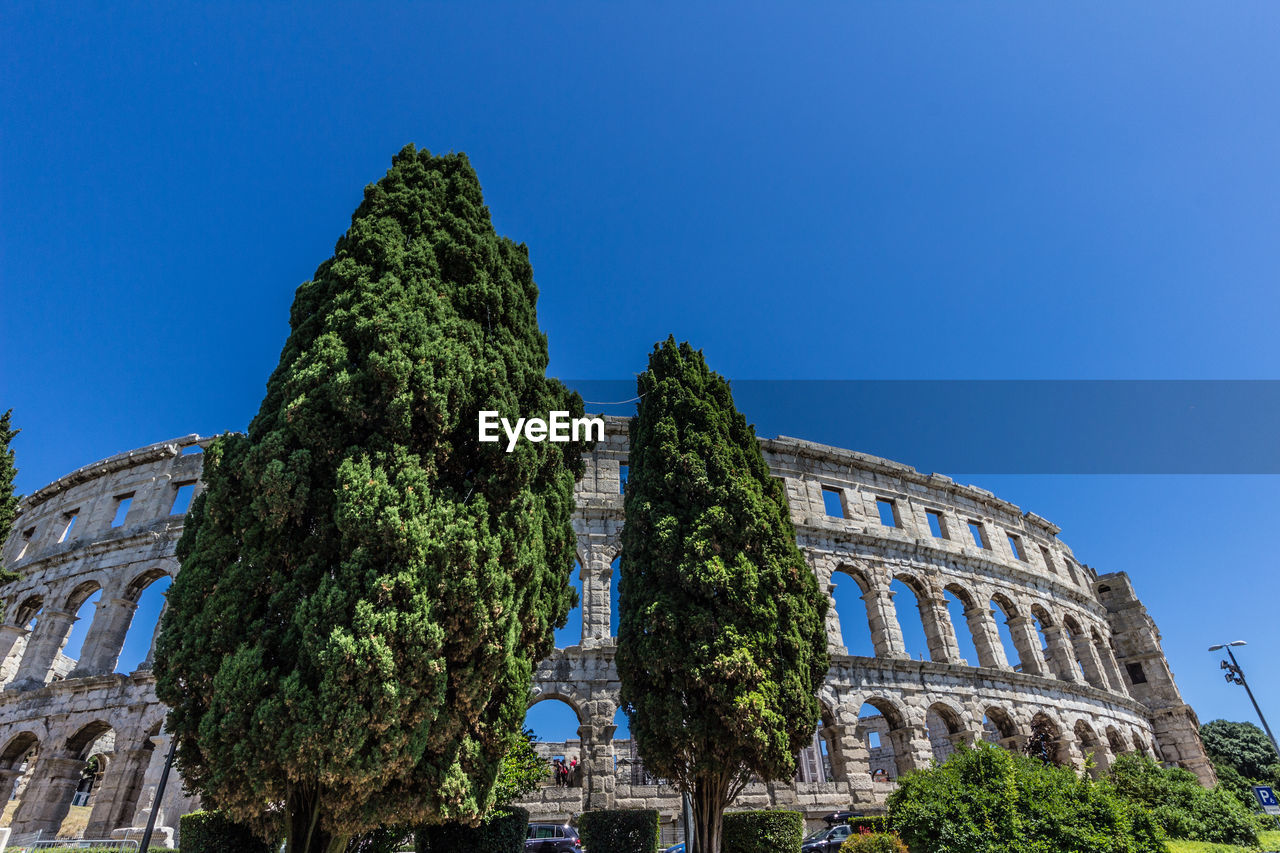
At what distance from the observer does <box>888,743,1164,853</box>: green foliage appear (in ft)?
30.2

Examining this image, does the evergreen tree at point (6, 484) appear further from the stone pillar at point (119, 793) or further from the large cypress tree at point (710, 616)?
the large cypress tree at point (710, 616)

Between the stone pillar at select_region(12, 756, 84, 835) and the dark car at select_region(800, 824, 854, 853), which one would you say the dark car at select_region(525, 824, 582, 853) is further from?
the stone pillar at select_region(12, 756, 84, 835)

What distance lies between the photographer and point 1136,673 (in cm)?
2919

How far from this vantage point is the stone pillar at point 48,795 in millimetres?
16641

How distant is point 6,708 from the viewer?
61.2 feet

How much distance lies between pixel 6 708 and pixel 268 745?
1936 centimetres

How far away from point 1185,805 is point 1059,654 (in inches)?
415

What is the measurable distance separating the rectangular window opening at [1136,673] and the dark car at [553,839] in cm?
2799

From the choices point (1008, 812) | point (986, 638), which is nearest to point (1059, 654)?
point (986, 638)

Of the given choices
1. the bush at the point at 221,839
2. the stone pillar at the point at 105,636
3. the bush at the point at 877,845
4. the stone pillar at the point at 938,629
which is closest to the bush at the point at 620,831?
the bush at the point at 877,845

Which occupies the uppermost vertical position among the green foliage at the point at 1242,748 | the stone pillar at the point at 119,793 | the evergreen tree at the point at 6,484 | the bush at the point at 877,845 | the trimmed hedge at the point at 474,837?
the evergreen tree at the point at 6,484

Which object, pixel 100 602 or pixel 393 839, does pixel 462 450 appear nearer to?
pixel 393 839

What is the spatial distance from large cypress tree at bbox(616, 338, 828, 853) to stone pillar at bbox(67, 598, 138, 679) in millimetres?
16735

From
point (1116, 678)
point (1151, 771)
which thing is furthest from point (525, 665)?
point (1116, 678)
